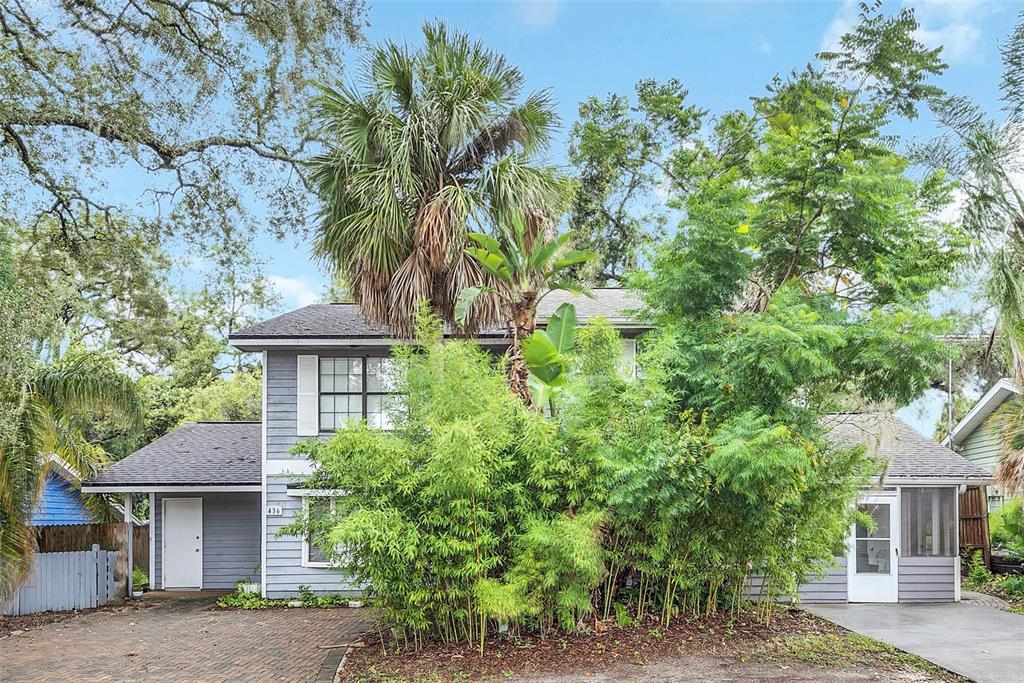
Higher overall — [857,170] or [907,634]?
[857,170]

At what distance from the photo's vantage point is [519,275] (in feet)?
34.3

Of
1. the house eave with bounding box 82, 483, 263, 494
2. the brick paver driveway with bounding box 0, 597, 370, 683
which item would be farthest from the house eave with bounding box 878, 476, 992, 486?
the house eave with bounding box 82, 483, 263, 494

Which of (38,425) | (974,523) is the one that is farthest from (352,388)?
(974,523)

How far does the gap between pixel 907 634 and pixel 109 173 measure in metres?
13.7

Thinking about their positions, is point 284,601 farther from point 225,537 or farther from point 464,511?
point 464,511

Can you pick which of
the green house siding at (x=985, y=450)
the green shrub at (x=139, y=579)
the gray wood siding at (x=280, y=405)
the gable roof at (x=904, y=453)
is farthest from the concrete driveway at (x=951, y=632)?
the green shrub at (x=139, y=579)

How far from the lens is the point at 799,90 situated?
18484mm

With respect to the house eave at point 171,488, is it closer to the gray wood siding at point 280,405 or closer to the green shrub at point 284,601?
the gray wood siding at point 280,405

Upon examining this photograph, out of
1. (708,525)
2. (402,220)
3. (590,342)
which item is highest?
(402,220)

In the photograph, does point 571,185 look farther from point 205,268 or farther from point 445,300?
point 205,268

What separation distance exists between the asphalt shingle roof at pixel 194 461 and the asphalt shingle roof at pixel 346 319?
2.85 meters

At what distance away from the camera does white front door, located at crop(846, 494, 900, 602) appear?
12.8m

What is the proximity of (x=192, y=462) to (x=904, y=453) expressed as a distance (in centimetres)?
1321

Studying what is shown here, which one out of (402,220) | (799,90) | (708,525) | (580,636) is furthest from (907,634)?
(799,90)
